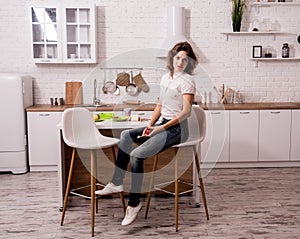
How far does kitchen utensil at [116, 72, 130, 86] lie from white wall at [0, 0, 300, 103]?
0.16 m

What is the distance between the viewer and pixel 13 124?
5.26 metres

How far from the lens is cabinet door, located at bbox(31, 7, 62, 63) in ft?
17.9

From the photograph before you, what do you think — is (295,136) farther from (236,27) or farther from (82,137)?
(82,137)

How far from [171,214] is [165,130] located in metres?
0.85

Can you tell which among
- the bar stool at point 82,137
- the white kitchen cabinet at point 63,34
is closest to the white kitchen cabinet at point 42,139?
the white kitchen cabinet at point 63,34

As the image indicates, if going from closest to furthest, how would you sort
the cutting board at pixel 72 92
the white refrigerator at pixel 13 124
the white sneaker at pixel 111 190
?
the white sneaker at pixel 111 190 → the white refrigerator at pixel 13 124 → the cutting board at pixel 72 92

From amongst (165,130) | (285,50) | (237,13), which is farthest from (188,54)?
(285,50)

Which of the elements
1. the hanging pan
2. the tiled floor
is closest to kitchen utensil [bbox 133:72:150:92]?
the hanging pan

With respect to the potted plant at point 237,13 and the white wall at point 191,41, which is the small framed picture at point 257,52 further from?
the potted plant at point 237,13

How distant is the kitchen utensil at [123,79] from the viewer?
588cm

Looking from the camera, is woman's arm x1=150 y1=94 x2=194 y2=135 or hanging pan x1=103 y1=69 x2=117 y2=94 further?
hanging pan x1=103 y1=69 x2=117 y2=94

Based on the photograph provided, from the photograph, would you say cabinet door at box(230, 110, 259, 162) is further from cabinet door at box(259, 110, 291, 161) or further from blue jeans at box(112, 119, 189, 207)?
blue jeans at box(112, 119, 189, 207)

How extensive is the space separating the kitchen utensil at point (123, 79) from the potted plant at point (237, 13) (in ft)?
5.18

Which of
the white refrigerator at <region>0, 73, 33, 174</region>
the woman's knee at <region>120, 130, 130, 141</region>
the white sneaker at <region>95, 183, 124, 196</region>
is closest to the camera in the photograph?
the white sneaker at <region>95, 183, 124, 196</region>
